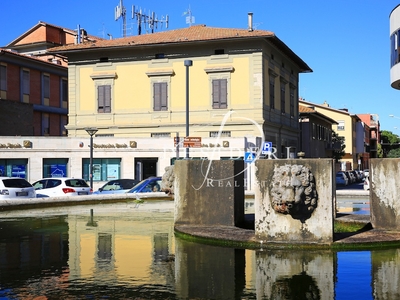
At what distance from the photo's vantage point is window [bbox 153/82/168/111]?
42.2 m

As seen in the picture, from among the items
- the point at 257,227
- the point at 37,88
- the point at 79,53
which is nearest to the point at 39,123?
the point at 37,88

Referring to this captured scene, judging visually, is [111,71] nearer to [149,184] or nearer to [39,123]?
[39,123]

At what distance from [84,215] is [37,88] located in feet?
124

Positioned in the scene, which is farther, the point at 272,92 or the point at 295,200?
the point at 272,92

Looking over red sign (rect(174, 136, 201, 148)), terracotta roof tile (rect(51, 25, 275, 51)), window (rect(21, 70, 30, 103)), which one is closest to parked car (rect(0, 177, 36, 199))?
red sign (rect(174, 136, 201, 148))

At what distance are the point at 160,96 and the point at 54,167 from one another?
9.16 meters

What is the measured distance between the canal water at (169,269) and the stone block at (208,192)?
0.67 m

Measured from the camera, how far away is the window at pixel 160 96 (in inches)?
1663

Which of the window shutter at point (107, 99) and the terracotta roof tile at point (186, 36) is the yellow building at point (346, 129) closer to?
the terracotta roof tile at point (186, 36)

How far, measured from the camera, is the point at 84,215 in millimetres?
15578

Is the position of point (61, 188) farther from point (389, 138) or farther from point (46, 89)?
point (389, 138)

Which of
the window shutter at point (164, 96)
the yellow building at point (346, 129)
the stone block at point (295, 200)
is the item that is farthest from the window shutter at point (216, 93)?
the yellow building at point (346, 129)

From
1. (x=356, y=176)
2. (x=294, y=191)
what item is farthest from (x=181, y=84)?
(x=294, y=191)

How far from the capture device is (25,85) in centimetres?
4938
